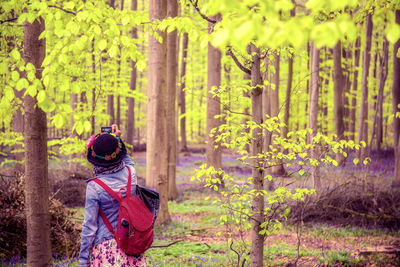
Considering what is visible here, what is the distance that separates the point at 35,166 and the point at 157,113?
4881mm

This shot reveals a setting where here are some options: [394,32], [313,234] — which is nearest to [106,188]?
[394,32]

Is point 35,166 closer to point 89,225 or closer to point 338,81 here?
point 89,225

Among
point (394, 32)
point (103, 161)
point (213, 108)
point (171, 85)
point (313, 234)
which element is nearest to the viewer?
point (394, 32)

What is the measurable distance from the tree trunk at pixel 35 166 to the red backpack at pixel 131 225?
119cm

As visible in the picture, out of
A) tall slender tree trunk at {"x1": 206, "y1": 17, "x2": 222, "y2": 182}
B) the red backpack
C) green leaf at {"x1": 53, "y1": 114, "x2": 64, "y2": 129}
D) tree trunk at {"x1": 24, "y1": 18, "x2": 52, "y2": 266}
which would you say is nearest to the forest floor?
the red backpack

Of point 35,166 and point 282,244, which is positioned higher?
point 35,166

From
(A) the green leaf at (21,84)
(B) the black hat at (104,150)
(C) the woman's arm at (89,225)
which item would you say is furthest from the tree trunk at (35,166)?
(A) the green leaf at (21,84)

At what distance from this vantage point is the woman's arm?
325cm

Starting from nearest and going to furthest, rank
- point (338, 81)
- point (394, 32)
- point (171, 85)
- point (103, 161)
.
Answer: point (394, 32), point (103, 161), point (171, 85), point (338, 81)

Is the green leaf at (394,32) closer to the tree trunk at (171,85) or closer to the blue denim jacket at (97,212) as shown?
the blue denim jacket at (97,212)

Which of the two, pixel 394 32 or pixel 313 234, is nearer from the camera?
pixel 394 32

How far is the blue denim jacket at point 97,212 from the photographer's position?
10.7ft

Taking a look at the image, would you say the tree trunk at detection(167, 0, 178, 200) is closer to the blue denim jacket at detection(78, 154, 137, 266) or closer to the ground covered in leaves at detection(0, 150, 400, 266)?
the ground covered in leaves at detection(0, 150, 400, 266)

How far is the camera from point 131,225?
3262 millimetres
